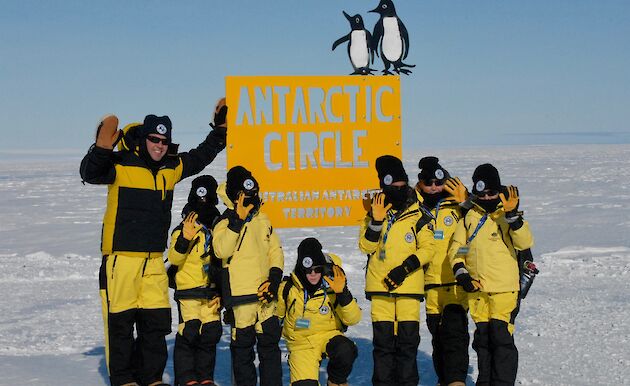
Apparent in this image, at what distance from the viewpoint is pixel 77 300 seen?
9531 millimetres

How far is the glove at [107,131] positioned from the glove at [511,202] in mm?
2755

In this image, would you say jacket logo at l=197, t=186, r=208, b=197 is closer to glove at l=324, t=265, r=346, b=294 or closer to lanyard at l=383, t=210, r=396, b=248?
glove at l=324, t=265, r=346, b=294

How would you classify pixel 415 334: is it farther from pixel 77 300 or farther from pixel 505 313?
pixel 77 300

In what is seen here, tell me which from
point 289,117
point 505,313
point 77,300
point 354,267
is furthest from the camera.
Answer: point 354,267

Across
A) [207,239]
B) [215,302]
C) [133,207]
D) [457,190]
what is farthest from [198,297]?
[457,190]

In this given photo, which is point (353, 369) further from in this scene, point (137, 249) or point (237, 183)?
point (137, 249)

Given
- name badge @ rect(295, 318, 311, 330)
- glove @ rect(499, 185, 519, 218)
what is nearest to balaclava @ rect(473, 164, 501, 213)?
glove @ rect(499, 185, 519, 218)

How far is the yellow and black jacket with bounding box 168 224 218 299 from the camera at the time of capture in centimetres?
535

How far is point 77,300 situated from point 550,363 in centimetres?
631

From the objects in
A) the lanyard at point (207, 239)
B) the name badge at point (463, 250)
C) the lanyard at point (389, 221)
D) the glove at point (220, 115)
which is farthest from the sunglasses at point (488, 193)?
the glove at point (220, 115)

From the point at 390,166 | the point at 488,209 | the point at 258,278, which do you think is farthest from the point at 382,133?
the point at 258,278

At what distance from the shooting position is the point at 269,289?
5098 millimetres

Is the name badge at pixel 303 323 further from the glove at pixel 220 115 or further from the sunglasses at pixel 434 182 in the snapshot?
the glove at pixel 220 115

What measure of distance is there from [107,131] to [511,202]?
112 inches
